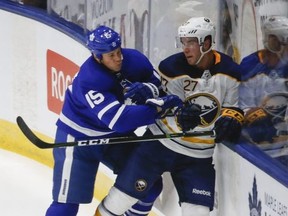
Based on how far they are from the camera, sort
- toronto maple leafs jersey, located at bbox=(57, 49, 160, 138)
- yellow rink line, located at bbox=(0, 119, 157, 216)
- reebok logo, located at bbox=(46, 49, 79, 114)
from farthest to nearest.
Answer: yellow rink line, located at bbox=(0, 119, 157, 216)
reebok logo, located at bbox=(46, 49, 79, 114)
toronto maple leafs jersey, located at bbox=(57, 49, 160, 138)

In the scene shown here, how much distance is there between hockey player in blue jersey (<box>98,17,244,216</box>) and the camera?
3.44 m

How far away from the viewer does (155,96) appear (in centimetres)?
362

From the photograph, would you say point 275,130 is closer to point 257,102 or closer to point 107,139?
point 257,102

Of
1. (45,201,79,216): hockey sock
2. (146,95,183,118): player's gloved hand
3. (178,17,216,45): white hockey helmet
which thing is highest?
(178,17,216,45): white hockey helmet

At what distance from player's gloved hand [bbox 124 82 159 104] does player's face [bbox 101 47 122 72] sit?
10cm

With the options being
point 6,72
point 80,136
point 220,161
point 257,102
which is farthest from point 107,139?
point 6,72

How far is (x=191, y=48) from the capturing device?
3434 mm

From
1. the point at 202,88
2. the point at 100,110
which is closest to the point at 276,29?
the point at 202,88

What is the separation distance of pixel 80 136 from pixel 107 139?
0.56 feet

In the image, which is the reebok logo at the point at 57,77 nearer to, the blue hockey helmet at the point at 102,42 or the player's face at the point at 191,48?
the blue hockey helmet at the point at 102,42

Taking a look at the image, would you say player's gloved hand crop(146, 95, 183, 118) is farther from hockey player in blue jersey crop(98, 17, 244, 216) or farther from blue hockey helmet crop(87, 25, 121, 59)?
blue hockey helmet crop(87, 25, 121, 59)

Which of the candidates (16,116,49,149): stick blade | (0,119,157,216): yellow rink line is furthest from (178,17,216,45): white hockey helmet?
(0,119,157,216): yellow rink line

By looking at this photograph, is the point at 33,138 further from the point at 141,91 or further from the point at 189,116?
the point at 189,116

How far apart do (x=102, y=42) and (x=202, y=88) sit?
0.44 meters
